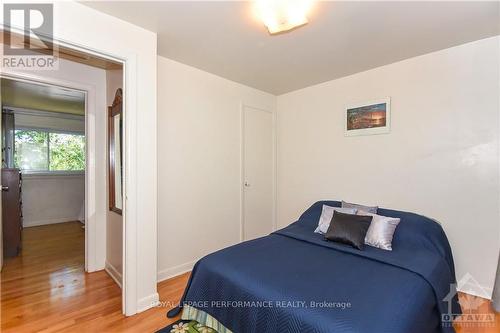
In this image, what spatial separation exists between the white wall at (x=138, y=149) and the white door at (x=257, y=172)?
1.57 meters

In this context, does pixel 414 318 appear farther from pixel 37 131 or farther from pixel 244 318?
pixel 37 131

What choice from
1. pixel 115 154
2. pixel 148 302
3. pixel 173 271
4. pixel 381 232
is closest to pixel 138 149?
pixel 115 154

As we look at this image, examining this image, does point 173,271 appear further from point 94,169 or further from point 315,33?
point 315,33

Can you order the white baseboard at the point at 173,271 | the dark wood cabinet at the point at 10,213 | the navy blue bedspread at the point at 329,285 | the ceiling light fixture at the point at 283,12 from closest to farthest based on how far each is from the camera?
the navy blue bedspread at the point at 329,285 → the ceiling light fixture at the point at 283,12 → the white baseboard at the point at 173,271 → the dark wood cabinet at the point at 10,213

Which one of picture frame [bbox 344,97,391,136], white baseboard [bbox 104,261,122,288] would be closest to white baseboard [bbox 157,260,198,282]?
white baseboard [bbox 104,261,122,288]

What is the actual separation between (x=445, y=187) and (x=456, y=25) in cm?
145

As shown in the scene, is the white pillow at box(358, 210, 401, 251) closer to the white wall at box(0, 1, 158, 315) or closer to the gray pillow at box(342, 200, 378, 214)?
the gray pillow at box(342, 200, 378, 214)

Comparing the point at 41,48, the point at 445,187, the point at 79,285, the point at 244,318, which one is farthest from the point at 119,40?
the point at 445,187

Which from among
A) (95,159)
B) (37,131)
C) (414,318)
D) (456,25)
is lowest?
(414,318)

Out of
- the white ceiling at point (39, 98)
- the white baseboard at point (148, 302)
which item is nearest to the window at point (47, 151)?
the white ceiling at point (39, 98)

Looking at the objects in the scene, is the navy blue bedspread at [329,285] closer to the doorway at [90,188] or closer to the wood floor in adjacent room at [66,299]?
the wood floor in adjacent room at [66,299]

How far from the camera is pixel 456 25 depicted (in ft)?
6.70

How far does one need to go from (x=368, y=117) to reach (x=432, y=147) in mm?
741

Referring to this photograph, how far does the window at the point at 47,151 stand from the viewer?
496 centimetres
